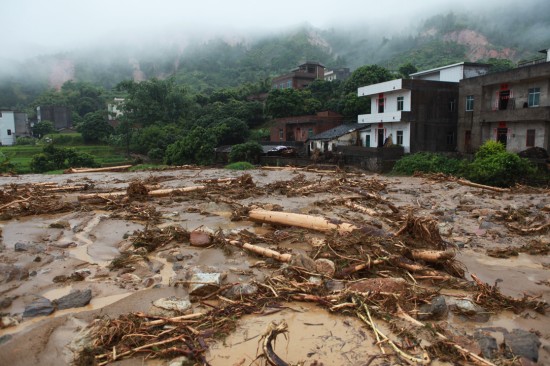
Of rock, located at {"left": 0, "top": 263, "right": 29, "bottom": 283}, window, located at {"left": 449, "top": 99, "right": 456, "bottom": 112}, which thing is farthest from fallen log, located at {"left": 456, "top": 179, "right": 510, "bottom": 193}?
rock, located at {"left": 0, "top": 263, "right": 29, "bottom": 283}

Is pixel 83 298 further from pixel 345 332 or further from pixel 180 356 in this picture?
pixel 345 332

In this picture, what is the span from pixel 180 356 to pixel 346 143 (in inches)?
1438

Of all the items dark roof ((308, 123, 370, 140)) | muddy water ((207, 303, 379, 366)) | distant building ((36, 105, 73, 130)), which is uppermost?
distant building ((36, 105, 73, 130))

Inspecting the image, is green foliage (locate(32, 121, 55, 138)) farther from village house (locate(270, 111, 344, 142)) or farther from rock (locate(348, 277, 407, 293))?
rock (locate(348, 277, 407, 293))

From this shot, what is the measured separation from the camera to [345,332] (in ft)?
15.7

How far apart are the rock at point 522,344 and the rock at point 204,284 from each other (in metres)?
3.65

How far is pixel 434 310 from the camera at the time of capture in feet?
17.3

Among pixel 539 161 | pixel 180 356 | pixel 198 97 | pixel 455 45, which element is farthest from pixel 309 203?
pixel 455 45

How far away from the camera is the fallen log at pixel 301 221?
8.40 m

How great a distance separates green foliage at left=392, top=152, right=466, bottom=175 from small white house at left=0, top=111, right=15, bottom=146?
59841mm

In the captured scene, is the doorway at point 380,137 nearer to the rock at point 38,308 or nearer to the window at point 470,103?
the window at point 470,103

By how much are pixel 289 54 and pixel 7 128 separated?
267ft

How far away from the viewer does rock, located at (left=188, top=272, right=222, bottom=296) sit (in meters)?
5.62

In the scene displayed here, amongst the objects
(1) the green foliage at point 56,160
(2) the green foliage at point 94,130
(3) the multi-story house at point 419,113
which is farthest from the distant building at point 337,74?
(1) the green foliage at point 56,160
